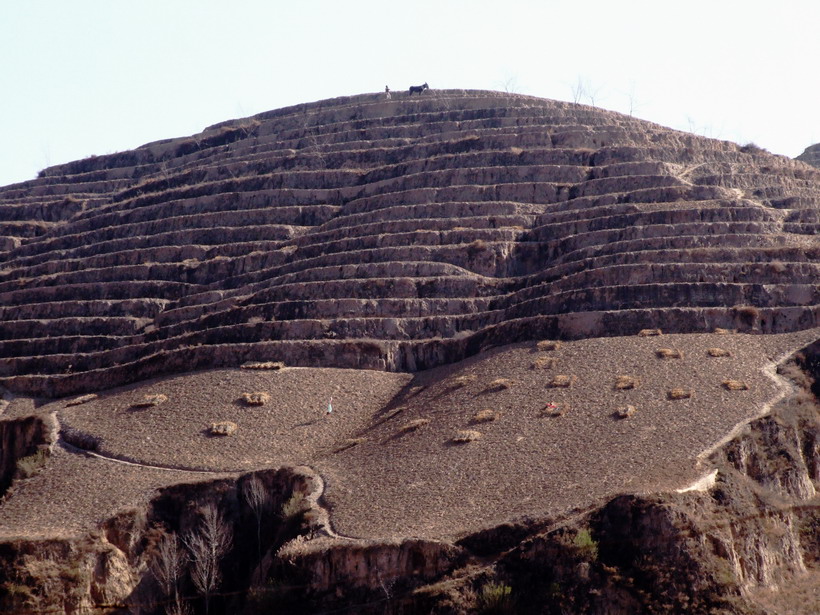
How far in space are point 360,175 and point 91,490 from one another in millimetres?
36413

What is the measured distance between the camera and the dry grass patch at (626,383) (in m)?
42.8

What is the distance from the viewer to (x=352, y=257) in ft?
198

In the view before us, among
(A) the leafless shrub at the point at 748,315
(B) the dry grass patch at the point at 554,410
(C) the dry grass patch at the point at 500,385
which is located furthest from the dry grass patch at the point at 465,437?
(A) the leafless shrub at the point at 748,315

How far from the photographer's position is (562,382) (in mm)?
44375

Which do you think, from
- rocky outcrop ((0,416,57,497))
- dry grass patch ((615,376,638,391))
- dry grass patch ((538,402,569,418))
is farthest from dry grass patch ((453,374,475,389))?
rocky outcrop ((0,416,57,497))

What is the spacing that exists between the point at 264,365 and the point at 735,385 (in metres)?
21.9

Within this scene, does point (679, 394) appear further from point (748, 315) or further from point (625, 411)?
point (748, 315)

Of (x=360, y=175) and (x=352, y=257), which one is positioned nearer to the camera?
(x=352, y=257)

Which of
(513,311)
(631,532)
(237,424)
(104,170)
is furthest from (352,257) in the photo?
(104,170)

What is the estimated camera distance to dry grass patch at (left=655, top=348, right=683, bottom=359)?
1767 inches

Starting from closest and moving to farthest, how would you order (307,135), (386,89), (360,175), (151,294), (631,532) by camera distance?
1. (631,532)
2. (151,294)
3. (360,175)
4. (307,135)
5. (386,89)

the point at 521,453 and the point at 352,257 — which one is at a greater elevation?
the point at 352,257

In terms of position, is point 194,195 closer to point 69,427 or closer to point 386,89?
point 386,89

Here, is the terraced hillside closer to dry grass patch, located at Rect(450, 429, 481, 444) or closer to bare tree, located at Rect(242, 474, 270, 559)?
dry grass patch, located at Rect(450, 429, 481, 444)
